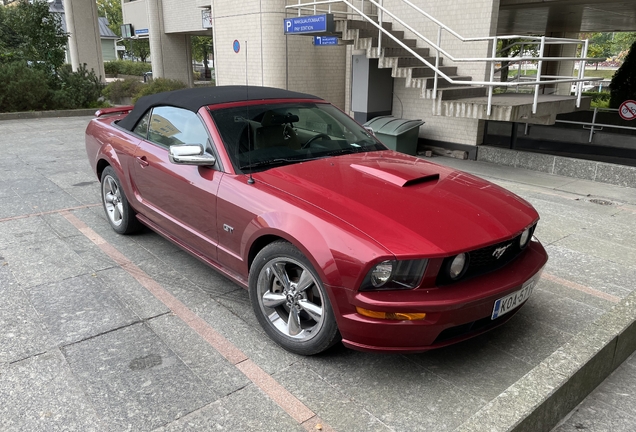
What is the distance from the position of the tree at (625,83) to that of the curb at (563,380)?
1352 cm

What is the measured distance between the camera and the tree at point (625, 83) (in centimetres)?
1437

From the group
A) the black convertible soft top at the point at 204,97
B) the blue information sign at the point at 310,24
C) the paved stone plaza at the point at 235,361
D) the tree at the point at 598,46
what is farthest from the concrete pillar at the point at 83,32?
the tree at the point at 598,46

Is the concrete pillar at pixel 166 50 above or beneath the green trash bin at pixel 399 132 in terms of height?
above

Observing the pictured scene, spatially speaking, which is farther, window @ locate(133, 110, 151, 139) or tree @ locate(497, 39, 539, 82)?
tree @ locate(497, 39, 539, 82)

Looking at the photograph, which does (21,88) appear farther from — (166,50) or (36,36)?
(166,50)

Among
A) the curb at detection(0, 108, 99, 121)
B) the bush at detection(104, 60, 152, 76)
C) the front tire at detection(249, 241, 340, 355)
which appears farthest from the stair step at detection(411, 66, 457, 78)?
the bush at detection(104, 60, 152, 76)

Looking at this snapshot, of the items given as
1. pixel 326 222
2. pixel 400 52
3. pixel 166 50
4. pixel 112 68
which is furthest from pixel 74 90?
pixel 112 68

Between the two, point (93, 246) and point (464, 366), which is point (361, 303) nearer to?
point (464, 366)

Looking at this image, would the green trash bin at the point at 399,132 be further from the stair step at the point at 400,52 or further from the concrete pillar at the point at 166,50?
the concrete pillar at the point at 166,50

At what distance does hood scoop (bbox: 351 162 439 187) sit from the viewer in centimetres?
348

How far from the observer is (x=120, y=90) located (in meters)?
20.5

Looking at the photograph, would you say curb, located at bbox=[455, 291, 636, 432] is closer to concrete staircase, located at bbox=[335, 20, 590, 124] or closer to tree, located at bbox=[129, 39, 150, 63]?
concrete staircase, located at bbox=[335, 20, 590, 124]

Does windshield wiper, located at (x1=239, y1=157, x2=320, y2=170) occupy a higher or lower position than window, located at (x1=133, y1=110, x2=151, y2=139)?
lower

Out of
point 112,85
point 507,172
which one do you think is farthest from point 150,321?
point 112,85
